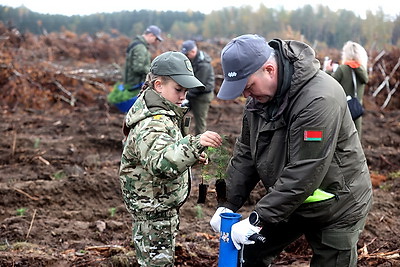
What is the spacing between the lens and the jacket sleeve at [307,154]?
2564 millimetres

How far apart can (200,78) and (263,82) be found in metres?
5.53

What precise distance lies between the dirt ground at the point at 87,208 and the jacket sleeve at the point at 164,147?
1.58 m

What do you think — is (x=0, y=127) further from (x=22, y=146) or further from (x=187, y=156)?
(x=187, y=156)

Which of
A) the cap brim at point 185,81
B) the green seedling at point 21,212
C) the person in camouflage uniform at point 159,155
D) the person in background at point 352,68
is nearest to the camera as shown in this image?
the person in camouflage uniform at point 159,155

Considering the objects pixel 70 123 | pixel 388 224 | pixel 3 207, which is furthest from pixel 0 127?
pixel 388 224

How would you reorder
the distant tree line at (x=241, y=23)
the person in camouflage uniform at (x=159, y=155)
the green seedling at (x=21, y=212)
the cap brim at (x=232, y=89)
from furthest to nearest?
1. the distant tree line at (x=241, y=23)
2. the green seedling at (x=21, y=212)
3. the person in camouflage uniform at (x=159, y=155)
4. the cap brim at (x=232, y=89)

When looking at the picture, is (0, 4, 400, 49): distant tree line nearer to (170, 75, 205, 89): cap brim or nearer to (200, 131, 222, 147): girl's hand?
(170, 75, 205, 89): cap brim

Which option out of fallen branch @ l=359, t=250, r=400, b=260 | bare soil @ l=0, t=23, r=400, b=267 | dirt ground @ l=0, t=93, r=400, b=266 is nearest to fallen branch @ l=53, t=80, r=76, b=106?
bare soil @ l=0, t=23, r=400, b=267

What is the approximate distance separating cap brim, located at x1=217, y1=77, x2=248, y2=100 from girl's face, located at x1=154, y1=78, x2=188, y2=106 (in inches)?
14.9

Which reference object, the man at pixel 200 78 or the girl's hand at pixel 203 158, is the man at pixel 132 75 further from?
the girl's hand at pixel 203 158

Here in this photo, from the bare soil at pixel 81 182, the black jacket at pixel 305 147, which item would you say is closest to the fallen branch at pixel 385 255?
the bare soil at pixel 81 182

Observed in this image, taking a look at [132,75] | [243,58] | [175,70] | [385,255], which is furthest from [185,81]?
[132,75]

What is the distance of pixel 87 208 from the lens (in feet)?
22.0

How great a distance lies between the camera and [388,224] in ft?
19.4
